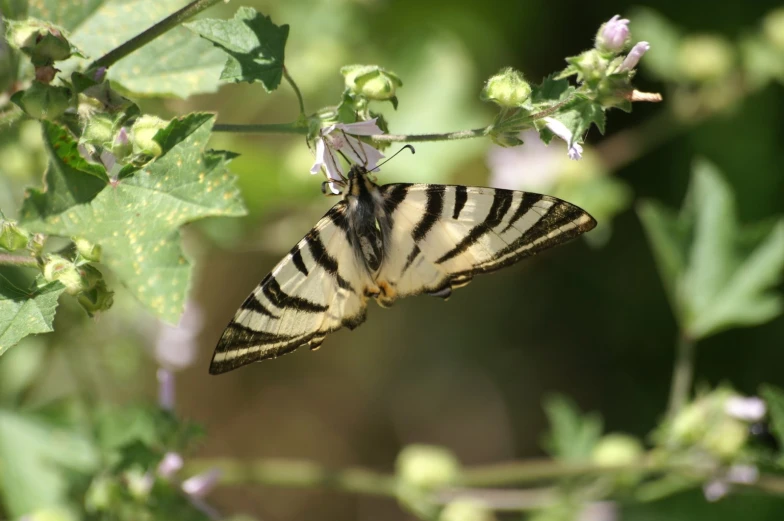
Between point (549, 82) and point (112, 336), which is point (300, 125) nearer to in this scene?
point (549, 82)

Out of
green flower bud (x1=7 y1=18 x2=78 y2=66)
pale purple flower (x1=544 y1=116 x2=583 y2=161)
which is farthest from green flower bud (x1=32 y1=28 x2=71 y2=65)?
pale purple flower (x1=544 y1=116 x2=583 y2=161)

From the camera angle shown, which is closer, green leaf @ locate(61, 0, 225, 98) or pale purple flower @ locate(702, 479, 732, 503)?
green leaf @ locate(61, 0, 225, 98)

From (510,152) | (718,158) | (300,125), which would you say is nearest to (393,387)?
(510,152)

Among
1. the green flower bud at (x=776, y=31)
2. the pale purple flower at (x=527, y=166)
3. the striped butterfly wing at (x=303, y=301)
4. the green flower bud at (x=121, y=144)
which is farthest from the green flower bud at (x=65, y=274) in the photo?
the green flower bud at (x=776, y=31)

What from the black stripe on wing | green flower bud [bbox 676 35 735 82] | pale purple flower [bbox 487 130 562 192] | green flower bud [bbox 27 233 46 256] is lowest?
green flower bud [bbox 27 233 46 256]

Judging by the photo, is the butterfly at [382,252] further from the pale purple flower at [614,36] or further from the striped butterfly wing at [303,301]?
the pale purple flower at [614,36]

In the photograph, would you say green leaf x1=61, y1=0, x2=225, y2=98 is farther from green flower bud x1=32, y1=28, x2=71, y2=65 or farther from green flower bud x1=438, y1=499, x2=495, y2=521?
green flower bud x1=438, y1=499, x2=495, y2=521

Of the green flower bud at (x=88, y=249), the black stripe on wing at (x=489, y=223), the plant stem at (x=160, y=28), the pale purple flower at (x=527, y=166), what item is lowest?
the green flower bud at (x=88, y=249)
